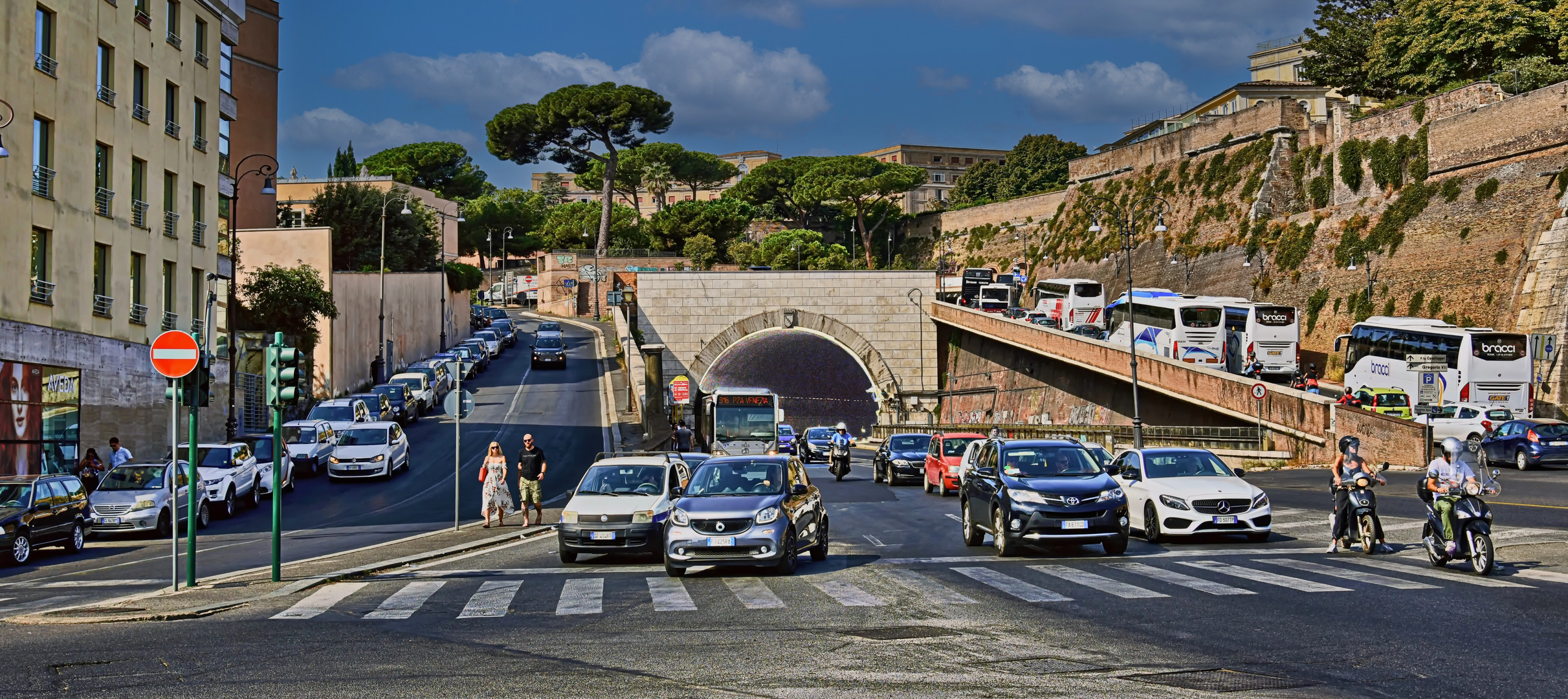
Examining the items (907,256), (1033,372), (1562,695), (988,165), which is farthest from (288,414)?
(988,165)

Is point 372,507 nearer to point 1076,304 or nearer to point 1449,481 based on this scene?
point 1449,481

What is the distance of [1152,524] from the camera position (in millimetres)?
19672

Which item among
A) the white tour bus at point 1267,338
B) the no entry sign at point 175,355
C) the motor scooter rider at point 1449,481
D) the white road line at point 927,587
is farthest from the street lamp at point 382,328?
the motor scooter rider at point 1449,481

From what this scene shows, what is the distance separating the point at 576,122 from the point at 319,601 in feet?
345

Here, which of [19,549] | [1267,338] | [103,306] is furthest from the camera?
[1267,338]

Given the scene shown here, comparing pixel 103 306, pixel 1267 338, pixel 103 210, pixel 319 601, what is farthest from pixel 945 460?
pixel 103 210

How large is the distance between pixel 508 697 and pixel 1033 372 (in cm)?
5831

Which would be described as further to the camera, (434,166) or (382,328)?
(434,166)

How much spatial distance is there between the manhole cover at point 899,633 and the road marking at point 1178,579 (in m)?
3.75

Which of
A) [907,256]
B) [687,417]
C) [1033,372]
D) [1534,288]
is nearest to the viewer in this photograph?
[1534,288]

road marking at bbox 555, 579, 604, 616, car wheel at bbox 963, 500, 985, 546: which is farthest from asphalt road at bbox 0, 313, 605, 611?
car wheel at bbox 963, 500, 985, 546

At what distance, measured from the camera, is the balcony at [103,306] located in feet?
115

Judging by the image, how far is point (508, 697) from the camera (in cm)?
849

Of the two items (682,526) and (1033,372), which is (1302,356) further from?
(682,526)
